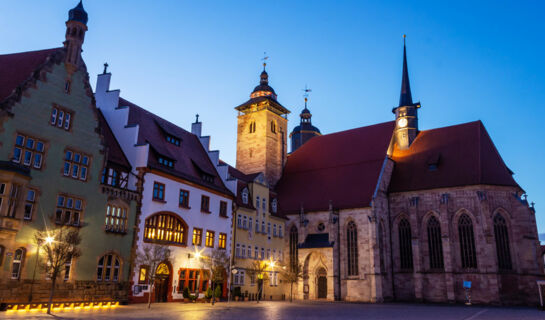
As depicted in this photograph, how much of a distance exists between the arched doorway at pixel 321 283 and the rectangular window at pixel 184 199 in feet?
62.5

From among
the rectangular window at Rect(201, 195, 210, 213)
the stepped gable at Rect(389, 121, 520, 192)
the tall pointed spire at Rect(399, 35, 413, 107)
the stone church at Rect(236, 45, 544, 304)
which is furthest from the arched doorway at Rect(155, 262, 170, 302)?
the tall pointed spire at Rect(399, 35, 413, 107)

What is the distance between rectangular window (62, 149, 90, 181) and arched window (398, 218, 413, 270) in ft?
108

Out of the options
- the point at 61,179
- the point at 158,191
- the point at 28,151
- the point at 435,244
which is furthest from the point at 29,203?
the point at 435,244

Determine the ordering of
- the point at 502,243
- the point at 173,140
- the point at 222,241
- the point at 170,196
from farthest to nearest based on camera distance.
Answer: the point at 502,243 → the point at 222,241 → the point at 173,140 → the point at 170,196

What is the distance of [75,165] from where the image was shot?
81.3ft

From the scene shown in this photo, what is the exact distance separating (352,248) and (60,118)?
30.7 m

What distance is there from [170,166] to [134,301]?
9466 millimetres

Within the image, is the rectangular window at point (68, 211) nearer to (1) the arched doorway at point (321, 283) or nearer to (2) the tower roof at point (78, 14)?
(2) the tower roof at point (78, 14)

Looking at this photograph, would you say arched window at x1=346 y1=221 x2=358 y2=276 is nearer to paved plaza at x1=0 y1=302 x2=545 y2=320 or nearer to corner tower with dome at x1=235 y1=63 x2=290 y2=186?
corner tower with dome at x1=235 y1=63 x2=290 y2=186

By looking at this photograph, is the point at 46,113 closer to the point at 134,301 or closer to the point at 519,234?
the point at 134,301

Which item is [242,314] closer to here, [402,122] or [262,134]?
[262,134]

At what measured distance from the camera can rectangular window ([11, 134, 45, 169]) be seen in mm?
21906

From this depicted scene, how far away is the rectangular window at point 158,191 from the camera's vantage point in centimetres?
2948

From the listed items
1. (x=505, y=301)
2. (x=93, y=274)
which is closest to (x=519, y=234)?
(x=505, y=301)
